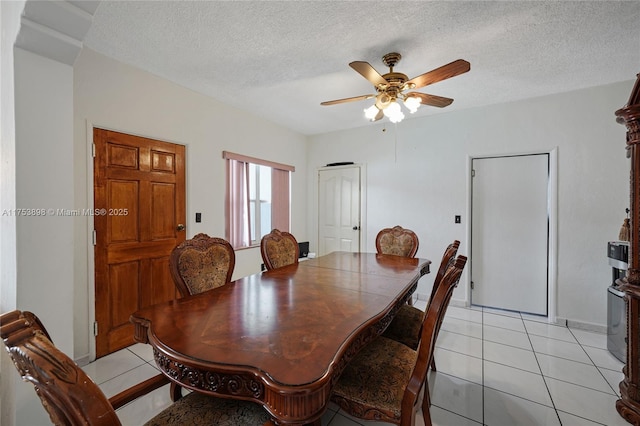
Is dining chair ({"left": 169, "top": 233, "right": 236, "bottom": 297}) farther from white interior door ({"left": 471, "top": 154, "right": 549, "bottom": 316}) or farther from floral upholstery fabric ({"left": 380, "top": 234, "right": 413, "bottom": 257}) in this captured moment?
white interior door ({"left": 471, "top": 154, "right": 549, "bottom": 316})

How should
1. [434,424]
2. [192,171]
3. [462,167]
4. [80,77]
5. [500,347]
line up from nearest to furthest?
[434,424] → [80,77] → [500,347] → [192,171] → [462,167]

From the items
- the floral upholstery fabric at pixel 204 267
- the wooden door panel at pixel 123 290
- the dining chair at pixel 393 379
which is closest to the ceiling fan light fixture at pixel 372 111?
the dining chair at pixel 393 379

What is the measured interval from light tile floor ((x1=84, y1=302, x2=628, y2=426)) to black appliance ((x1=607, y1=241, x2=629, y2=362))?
107mm

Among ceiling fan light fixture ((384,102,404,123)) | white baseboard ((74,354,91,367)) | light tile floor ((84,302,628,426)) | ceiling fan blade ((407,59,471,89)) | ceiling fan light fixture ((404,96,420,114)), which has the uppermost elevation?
ceiling fan blade ((407,59,471,89))

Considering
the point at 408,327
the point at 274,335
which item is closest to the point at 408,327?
the point at 408,327

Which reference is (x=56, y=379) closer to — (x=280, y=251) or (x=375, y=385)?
(x=375, y=385)

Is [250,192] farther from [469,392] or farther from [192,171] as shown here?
[469,392]

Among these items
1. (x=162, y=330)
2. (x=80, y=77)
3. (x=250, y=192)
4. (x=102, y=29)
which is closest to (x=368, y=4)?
(x=102, y=29)

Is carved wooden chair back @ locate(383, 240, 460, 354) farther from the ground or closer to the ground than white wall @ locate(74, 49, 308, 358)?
closer to the ground

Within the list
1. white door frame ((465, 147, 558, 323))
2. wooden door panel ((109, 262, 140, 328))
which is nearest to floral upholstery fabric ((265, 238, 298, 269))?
wooden door panel ((109, 262, 140, 328))

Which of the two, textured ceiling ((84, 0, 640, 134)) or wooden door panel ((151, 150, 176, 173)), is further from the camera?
wooden door panel ((151, 150, 176, 173))

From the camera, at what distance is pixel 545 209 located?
124 inches

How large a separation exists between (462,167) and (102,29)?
3831 millimetres

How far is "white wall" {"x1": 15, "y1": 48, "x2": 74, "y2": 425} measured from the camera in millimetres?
1347
